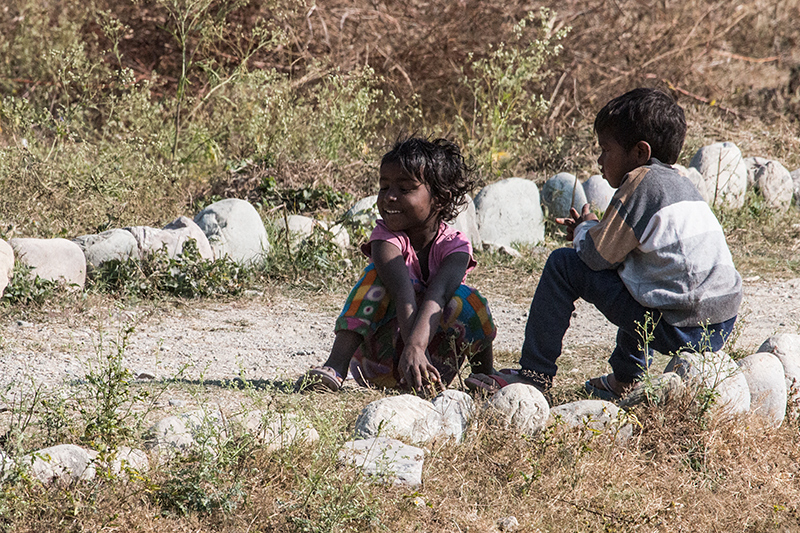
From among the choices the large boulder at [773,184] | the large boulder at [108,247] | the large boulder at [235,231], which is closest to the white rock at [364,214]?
the large boulder at [235,231]

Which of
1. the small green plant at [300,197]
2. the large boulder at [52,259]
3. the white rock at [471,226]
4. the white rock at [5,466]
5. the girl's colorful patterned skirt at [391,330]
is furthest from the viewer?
the small green plant at [300,197]

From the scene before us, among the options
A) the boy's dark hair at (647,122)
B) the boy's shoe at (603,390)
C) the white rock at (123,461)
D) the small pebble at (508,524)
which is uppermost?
the boy's dark hair at (647,122)

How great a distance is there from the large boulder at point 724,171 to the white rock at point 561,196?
110 cm

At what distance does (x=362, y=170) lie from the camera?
6332 mm

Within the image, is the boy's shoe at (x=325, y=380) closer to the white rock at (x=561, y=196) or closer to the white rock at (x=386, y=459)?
the white rock at (x=386, y=459)

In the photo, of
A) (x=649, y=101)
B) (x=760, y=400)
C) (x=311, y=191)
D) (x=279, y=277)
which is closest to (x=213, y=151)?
(x=311, y=191)

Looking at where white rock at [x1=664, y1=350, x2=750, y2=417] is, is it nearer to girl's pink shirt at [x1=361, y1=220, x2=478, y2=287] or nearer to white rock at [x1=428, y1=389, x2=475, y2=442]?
white rock at [x1=428, y1=389, x2=475, y2=442]

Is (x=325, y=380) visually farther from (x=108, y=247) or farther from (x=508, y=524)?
(x=108, y=247)

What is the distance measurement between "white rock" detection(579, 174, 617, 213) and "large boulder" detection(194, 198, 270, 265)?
8.50 ft

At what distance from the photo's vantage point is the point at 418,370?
295 cm

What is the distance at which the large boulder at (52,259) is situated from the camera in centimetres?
438

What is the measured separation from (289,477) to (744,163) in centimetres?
586

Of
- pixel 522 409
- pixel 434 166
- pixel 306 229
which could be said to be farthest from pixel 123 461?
pixel 306 229

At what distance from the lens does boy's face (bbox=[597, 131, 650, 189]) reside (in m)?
3.15
